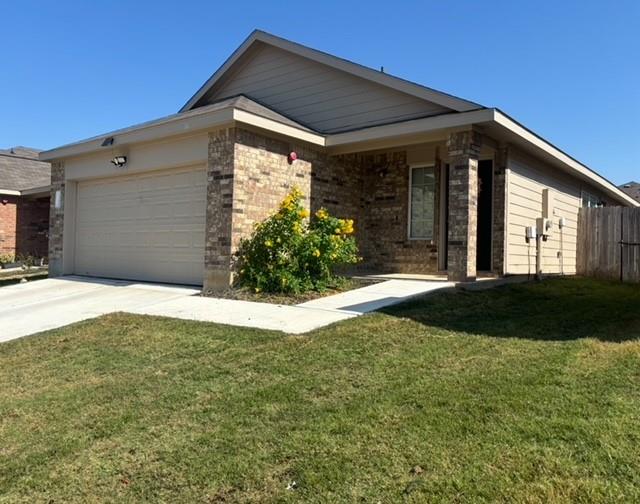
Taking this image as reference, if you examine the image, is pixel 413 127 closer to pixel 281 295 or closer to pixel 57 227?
pixel 281 295

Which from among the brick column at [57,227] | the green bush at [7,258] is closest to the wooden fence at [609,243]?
the brick column at [57,227]

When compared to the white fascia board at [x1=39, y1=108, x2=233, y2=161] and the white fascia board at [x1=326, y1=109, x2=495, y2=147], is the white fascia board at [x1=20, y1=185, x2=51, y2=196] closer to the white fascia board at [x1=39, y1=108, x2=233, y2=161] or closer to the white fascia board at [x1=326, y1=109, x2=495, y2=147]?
the white fascia board at [x1=39, y1=108, x2=233, y2=161]

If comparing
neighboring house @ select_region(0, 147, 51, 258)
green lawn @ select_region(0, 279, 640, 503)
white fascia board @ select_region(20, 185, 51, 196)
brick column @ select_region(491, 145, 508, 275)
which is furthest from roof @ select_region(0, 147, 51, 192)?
brick column @ select_region(491, 145, 508, 275)

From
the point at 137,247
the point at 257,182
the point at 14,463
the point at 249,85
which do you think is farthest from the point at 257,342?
the point at 249,85

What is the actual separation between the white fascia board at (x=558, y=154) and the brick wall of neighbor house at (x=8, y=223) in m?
17.5

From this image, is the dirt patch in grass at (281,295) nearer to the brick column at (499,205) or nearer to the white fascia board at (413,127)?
the brick column at (499,205)

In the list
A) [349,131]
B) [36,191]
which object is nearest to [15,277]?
[36,191]

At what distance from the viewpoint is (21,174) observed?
2114cm

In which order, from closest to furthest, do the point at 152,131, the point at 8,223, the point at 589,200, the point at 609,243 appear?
the point at 152,131
the point at 609,243
the point at 589,200
the point at 8,223

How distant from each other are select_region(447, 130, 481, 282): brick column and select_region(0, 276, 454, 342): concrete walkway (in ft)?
1.55

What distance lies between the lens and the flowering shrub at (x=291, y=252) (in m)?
9.41

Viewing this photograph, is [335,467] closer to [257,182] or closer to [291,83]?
Answer: [257,182]

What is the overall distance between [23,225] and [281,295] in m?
15.1

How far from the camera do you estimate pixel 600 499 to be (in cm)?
270
